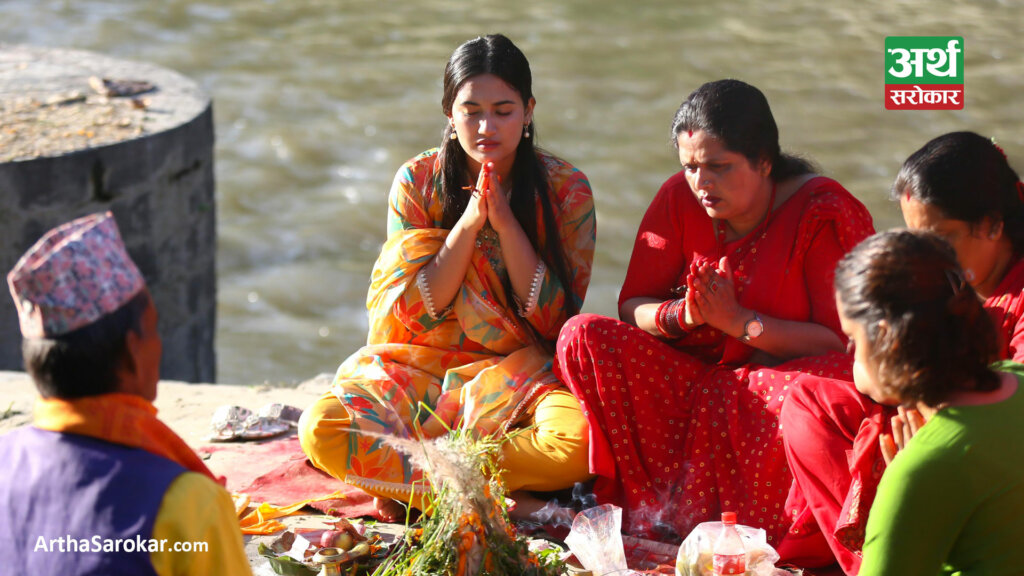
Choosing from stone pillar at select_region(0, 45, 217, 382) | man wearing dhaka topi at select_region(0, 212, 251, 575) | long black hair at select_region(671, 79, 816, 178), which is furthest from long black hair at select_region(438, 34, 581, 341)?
stone pillar at select_region(0, 45, 217, 382)

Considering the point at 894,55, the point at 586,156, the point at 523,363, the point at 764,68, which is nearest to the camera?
the point at 523,363

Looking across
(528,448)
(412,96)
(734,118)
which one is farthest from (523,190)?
(412,96)

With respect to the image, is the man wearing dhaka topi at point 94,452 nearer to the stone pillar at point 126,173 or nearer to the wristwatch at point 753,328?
the wristwatch at point 753,328

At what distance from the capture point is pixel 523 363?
393 centimetres

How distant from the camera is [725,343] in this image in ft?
12.5

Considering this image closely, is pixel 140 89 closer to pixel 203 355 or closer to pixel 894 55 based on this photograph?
pixel 203 355

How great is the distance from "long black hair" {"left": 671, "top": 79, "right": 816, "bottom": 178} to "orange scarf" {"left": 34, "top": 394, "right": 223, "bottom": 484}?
2.08 metres

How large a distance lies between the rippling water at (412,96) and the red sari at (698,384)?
6.44m

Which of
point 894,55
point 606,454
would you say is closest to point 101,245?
point 606,454

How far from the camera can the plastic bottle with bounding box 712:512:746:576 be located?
308 centimetres

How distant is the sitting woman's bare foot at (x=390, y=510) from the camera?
3752mm

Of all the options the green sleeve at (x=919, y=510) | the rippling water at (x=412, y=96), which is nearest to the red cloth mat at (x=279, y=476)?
the green sleeve at (x=919, y=510)

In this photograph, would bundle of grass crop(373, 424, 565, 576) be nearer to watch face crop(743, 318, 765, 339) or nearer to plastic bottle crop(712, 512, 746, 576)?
plastic bottle crop(712, 512, 746, 576)

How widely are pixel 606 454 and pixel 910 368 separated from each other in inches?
59.1
